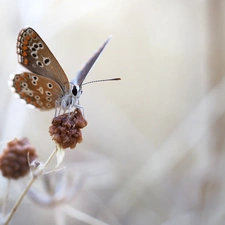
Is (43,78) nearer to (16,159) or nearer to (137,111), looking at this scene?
(16,159)

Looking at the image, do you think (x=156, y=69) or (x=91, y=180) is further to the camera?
(x=156, y=69)

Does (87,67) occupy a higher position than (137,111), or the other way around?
(137,111)

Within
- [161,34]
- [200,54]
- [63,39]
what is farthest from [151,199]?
[63,39]

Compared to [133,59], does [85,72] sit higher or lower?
lower

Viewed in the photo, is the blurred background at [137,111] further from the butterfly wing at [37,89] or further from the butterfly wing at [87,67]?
the butterfly wing at [87,67]

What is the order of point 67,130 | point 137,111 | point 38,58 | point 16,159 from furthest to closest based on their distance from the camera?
1. point 137,111
2. point 38,58
3. point 16,159
4. point 67,130

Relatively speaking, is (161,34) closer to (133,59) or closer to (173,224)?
(133,59)

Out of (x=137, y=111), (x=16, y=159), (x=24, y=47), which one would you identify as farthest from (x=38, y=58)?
(x=137, y=111)

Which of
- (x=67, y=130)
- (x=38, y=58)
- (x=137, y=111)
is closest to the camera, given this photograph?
(x=67, y=130)
